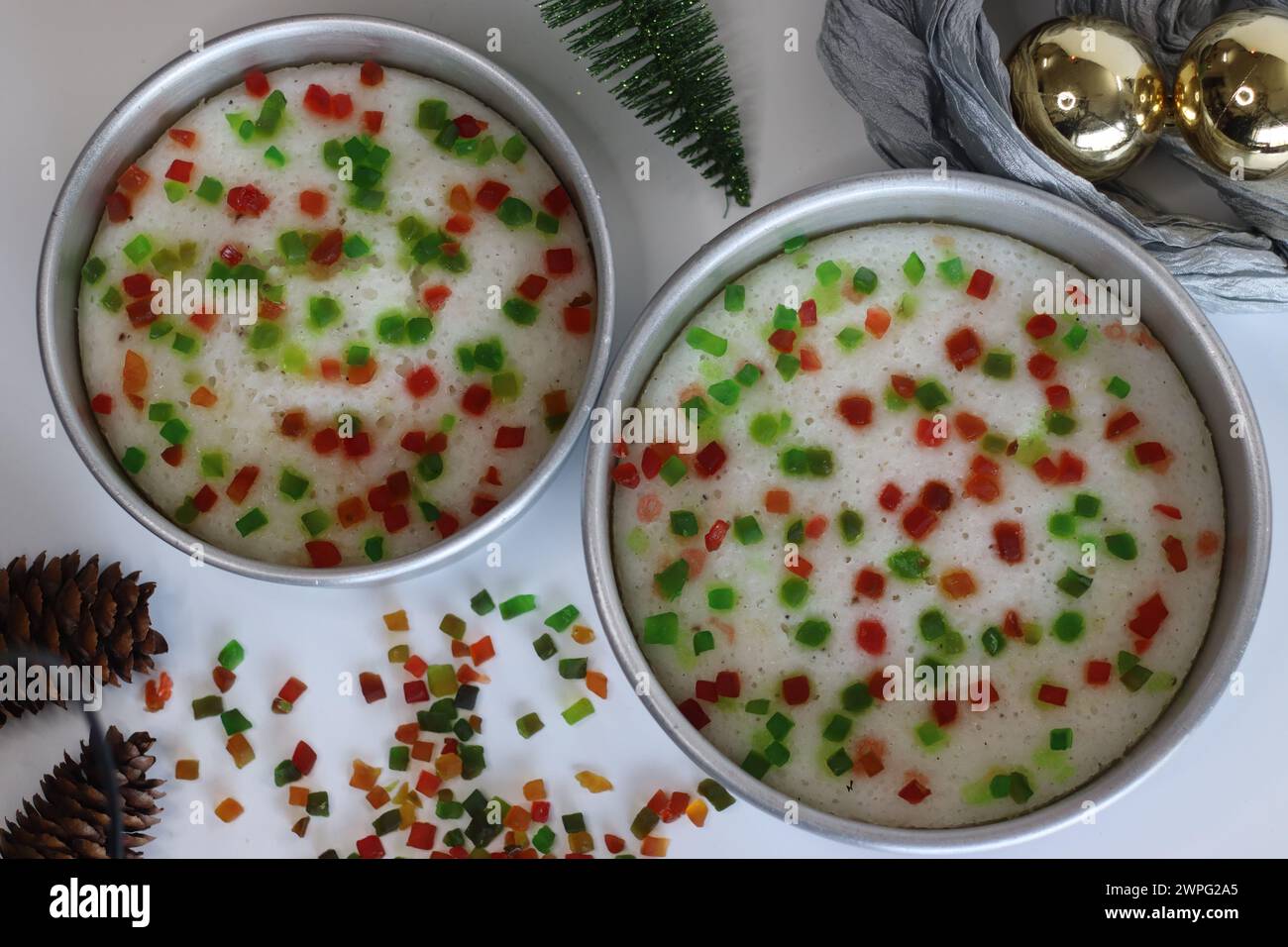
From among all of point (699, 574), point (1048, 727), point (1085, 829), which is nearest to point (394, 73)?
point (699, 574)

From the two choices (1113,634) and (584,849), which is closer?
(1113,634)

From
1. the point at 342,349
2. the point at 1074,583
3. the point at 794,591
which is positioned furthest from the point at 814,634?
the point at 342,349

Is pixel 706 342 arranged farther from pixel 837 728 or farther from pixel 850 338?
pixel 837 728

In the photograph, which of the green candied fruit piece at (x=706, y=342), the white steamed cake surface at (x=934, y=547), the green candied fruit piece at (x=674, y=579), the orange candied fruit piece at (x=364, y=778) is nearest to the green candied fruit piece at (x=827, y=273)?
the white steamed cake surface at (x=934, y=547)

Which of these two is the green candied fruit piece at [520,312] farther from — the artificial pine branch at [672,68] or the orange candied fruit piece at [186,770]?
the orange candied fruit piece at [186,770]
